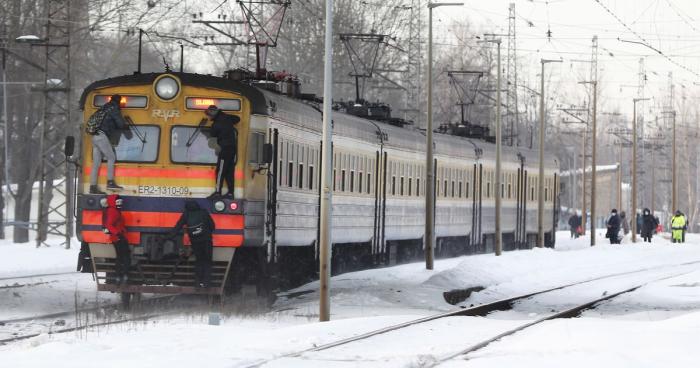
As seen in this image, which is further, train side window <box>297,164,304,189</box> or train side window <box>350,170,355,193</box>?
train side window <box>350,170,355,193</box>

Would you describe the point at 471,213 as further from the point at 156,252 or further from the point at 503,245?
the point at 156,252

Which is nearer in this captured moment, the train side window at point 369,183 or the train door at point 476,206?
the train side window at point 369,183

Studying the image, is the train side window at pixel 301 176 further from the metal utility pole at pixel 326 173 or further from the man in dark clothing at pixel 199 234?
the metal utility pole at pixel 326 173

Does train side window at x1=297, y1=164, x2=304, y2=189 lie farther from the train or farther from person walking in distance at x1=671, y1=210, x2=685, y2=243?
person walking in distance at x1=671, y1=210, x2=685, y2=243

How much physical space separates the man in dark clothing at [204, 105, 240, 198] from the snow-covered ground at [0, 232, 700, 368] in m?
1.98

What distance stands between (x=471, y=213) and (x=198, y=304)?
2176cm

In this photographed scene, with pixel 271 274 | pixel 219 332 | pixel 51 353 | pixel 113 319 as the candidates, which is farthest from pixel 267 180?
pixel 51 353

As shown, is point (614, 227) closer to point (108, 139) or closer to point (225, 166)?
point (225, 166)

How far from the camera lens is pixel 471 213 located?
1740 inches

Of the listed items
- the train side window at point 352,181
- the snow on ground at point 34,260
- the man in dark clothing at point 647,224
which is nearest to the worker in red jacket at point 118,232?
the train side window at point 352,181

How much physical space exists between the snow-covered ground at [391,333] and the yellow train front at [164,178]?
113 cm

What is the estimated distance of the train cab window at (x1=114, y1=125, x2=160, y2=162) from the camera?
21.8 m

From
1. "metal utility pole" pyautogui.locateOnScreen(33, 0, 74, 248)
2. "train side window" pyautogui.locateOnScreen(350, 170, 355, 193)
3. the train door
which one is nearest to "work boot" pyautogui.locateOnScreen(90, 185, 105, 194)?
"metal utility pole" pyautogui.locateOnScreen(33, 0, 74, 248)

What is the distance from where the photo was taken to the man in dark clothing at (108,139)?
21.7 m
